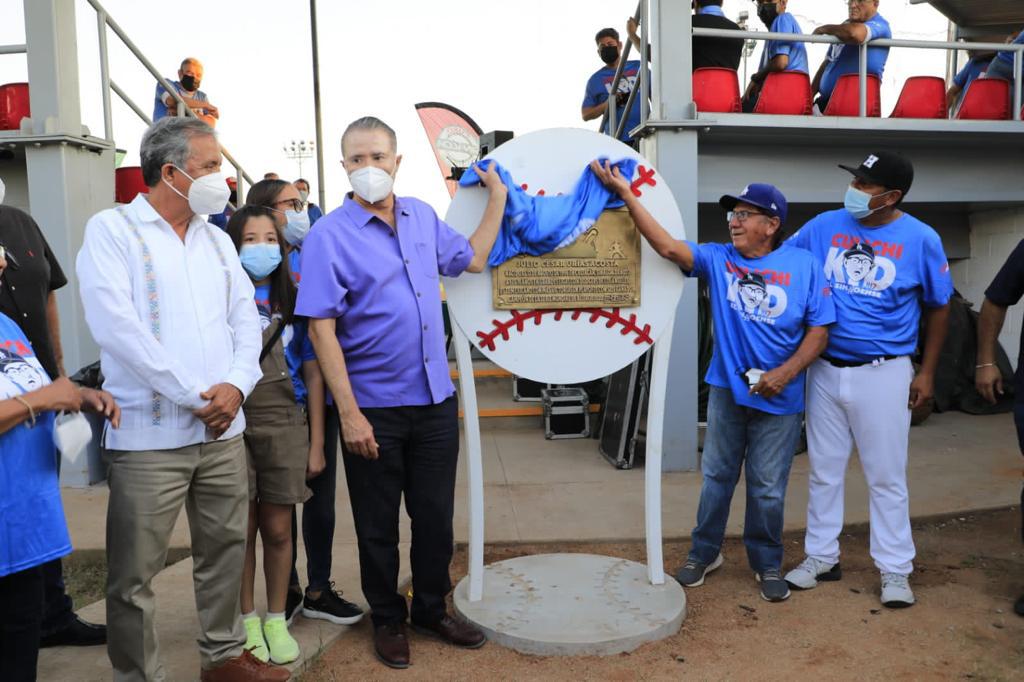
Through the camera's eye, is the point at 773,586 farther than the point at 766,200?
Yes

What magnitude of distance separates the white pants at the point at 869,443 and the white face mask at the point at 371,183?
2.29 metres

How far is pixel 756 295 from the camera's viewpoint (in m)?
3.73

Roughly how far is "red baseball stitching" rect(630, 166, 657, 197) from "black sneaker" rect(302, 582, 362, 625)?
2232mm

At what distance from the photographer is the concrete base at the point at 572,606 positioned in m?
3.36

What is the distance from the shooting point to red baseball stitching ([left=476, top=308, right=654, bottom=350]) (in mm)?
3570

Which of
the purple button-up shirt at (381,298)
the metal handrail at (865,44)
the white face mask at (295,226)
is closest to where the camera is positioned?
the purple button-up shirt at (381,298)

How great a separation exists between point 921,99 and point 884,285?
4002 millimetres

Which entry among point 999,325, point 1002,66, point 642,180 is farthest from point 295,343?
point 1002,66

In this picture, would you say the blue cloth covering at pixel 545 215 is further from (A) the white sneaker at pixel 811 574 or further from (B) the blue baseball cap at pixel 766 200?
(A) the white sneaker at pixel 811 574

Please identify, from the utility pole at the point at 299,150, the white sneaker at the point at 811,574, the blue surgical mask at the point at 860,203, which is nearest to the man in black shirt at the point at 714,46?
the blue surgical mask at the point at 860,203

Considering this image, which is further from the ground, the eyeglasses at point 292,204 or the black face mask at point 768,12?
the black face mask at point 768,12

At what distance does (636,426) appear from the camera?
21.6ft

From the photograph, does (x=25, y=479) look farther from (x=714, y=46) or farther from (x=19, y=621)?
(x=714, y=46)

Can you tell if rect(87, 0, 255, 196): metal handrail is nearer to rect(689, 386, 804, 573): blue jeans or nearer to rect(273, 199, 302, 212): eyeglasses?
rect(273, 199, 302, 212): eyeglasses
